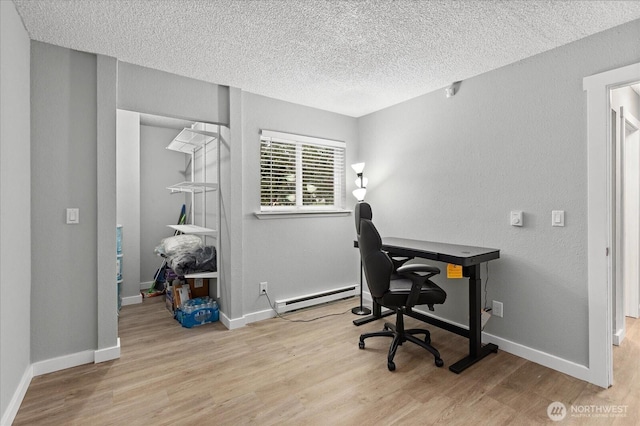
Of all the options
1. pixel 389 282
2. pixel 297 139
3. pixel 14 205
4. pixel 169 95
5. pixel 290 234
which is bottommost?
pixel 389 282

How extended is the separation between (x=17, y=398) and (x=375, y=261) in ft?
7.95

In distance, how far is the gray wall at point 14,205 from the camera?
5.47 feet

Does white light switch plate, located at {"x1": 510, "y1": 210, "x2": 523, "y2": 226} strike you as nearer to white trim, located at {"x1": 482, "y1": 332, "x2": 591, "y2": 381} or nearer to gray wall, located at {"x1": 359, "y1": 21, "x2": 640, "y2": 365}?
gray wall, located at {"x1": 359, "y1": 21, "x2": 640, "y2": 365}

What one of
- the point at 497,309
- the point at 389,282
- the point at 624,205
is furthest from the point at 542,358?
the point at 624,205

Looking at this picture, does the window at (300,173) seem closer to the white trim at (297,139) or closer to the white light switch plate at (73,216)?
the white trim at (297,139)

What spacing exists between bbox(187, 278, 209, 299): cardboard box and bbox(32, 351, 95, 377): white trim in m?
1.16

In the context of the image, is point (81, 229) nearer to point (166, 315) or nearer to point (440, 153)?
point (166, 315)

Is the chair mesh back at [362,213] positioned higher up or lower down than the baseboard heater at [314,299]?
higher up

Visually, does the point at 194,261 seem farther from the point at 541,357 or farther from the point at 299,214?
the point at 541,357

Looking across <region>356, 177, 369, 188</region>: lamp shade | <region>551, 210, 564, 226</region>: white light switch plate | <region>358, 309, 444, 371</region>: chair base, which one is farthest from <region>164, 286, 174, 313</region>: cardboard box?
<region>551, 210, 564, 226</region>: white light switch plate

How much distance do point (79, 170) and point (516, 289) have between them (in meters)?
3.62

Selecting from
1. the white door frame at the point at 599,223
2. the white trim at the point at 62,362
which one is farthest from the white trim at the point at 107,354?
Answer: the white door frame at the point at 599,223

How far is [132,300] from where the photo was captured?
12.9 ft

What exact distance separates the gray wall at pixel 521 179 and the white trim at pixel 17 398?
10.8 feet
